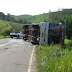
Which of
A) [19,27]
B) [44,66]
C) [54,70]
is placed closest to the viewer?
[54,70]

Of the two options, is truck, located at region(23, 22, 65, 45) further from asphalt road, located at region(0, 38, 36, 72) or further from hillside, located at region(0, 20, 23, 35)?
hillside, located at region(0, 20, 23, 35)

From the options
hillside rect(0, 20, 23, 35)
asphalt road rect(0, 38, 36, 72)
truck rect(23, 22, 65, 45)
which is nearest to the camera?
asphalt road rect(0, 38, 36, 72)

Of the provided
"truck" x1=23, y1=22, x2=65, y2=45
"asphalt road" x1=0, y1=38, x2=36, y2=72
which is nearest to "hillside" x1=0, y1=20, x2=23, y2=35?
"truck" x1=23, y1=22, x2=65, y2=45

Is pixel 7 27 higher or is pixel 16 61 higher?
pixel 16 61

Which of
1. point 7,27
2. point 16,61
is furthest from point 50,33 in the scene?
point 7,27

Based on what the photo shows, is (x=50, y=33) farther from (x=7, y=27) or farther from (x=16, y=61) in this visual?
(x=7, y=27)

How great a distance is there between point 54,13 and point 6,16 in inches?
2310

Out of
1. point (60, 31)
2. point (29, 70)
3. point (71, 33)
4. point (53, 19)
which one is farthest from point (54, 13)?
point (29, 70)

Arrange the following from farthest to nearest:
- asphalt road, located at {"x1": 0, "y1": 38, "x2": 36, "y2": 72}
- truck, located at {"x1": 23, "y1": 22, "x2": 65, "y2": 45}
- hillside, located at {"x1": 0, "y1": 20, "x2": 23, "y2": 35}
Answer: hillside, located at {"x1": 0, "y1": 20, "x2": 23, "y2": 35}
truck, located at {"x1": 23, "y1": 22, "x2": 65, "y2": 45}
asphalt road, located at {"x1": 0, "y1": 38, "x2": 36, "y2": 72}

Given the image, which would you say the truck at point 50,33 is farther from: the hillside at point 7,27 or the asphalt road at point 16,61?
the hillside at point 7,27

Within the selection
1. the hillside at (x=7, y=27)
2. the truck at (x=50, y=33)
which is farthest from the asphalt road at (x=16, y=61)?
the hillside at (x=7, y=27)

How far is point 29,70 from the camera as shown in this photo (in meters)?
9.42

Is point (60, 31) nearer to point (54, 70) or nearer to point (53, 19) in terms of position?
point (54, 70)

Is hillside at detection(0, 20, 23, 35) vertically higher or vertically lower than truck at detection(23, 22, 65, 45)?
lower
